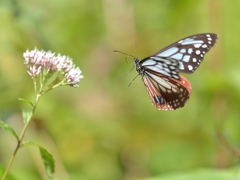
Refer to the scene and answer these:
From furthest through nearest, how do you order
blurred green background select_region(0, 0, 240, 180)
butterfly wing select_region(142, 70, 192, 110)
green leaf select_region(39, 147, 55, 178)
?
blurred green background select_region(0, 0, 240, 180)
butterfly wing select_region(142, 70, 192, 110)
green leaf select_region(39, 147, 55, 178)

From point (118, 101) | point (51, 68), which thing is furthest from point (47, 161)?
point (118, 101)

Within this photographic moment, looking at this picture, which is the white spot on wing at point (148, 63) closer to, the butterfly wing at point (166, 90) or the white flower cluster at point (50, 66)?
the butterfly wing at point (166, 90)

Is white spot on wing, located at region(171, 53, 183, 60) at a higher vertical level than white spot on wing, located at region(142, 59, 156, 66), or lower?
lower

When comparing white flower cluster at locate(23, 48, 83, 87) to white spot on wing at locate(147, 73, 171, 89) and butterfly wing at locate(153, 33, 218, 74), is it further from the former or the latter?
white spot on wing at locate(147, 73, 171, 89)

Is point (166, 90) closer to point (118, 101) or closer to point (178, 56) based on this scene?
point (178, 56)

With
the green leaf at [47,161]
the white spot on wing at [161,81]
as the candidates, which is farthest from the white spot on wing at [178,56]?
the green leaf at [47,161]

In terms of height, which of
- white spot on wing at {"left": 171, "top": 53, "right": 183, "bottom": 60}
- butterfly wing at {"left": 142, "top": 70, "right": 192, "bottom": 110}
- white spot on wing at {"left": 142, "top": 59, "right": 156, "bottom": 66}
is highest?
white spot on wing at {"left": 142, "top": 59, "right": 156, "bottom": 66}

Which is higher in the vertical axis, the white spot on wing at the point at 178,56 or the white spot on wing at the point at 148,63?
the white spot on wing at the point at 148,63

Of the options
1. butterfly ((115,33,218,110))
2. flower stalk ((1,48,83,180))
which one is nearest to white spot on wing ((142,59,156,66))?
butterfly ((115,33,218,110))
